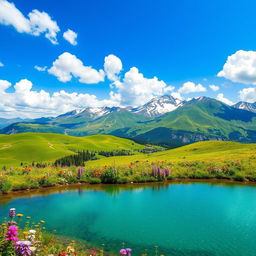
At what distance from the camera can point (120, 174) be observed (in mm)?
42625

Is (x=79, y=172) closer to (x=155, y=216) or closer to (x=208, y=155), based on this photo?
(x=155, y=216)

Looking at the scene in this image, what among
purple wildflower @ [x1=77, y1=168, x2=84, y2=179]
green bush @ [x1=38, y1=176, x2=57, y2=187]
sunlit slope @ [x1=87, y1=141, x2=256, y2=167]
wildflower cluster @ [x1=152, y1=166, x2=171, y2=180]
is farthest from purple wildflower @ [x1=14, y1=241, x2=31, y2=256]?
sunlit slope @ [x1=87, y1=141, x2=256, y2=167]

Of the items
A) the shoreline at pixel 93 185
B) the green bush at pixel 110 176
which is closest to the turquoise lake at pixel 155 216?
the shoreline at pixel 93 185

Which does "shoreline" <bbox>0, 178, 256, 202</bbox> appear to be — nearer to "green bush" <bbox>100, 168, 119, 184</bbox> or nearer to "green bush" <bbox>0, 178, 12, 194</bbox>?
"green bush" <bbox>0, 178, 12, 194</bbox>

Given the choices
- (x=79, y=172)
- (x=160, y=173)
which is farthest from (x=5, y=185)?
(x=160, y=173)

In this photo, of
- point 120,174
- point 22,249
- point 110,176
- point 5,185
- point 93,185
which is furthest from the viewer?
point 120,174

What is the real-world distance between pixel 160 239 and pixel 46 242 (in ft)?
31.4

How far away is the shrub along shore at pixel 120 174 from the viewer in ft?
122

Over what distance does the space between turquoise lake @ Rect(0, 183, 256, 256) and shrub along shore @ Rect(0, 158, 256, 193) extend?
362 cm

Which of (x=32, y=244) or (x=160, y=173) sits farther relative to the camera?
(x=160, y=173)

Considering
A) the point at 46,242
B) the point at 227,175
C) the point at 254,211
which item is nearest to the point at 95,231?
the point at 46,242

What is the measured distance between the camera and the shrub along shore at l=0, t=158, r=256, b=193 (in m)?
37.1

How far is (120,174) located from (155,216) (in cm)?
1944

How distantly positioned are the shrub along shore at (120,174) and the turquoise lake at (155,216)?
362 centimetres
